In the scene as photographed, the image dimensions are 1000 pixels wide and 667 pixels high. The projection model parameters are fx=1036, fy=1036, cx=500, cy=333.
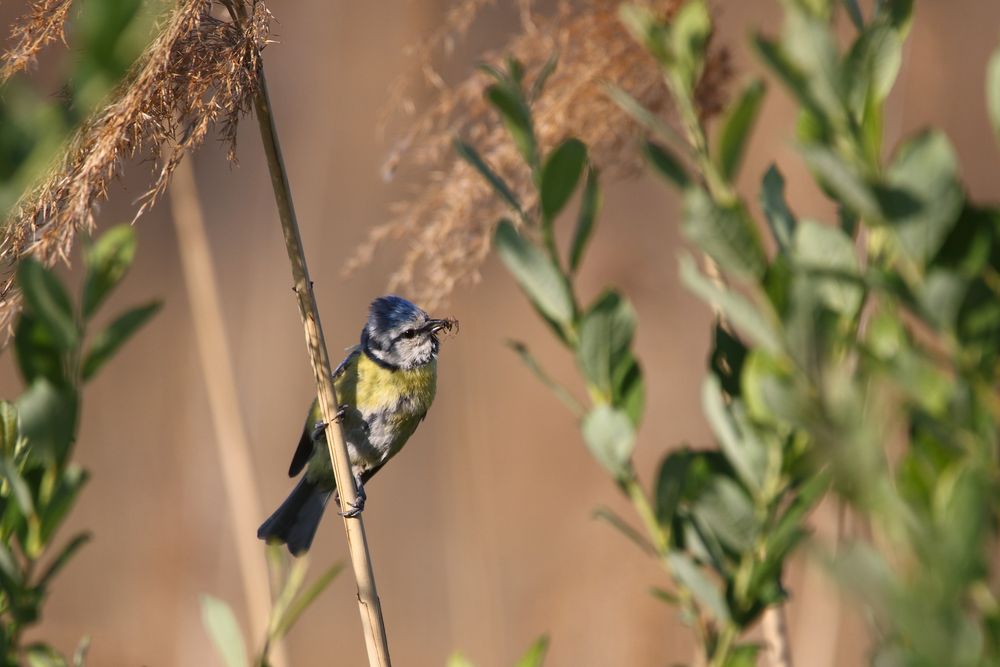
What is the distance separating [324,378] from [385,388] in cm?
95

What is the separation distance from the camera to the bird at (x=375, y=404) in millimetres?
1575

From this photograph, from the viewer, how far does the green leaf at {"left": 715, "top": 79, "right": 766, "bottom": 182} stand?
11.7 inches

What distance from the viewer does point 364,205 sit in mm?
2256

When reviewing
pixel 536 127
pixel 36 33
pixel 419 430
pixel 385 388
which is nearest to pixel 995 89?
pixel 36 33

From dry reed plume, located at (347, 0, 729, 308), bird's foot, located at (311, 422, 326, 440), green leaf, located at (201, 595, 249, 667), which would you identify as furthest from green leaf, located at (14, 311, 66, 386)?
bird's foot, located at (311, 422, 326, 440)

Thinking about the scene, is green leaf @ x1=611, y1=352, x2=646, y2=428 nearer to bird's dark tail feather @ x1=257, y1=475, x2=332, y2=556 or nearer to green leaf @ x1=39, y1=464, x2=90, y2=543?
green leaf @ x1=39, y1=464, x2=90, y2=543

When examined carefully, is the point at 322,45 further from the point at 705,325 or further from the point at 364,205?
the point at 705,325

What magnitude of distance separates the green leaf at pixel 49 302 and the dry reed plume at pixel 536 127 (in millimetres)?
538

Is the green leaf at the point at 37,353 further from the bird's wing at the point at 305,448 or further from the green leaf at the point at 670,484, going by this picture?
the bird's wing at the point at 305,448

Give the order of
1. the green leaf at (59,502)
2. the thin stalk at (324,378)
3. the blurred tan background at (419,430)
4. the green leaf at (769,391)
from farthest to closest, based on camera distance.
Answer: the blurred tan background at (419,430) → the thin stalk at (324,378) → the green leaf at (59,502) → the green leaf at (769,391)

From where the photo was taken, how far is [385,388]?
5.24 ft

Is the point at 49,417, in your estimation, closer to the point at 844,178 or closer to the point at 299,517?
the point at 844,178

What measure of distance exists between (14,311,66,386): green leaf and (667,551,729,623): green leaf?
195 millimetres

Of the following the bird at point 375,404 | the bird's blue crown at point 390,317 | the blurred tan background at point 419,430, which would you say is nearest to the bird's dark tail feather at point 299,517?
the bird at point 375,404
